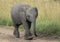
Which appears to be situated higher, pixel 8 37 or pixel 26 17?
pixel 26 17

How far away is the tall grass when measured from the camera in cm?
1075

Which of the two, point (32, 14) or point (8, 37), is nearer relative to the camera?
point (32, 14)

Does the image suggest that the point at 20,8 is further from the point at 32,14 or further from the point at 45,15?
the point at 45,15

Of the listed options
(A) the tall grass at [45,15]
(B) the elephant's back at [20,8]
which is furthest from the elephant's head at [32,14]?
(A) the tall grass at [45,15]

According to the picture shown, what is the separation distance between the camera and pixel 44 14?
12.0 metres

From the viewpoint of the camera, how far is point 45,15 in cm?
1194

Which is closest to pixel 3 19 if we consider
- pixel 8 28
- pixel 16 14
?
pixel 8 28

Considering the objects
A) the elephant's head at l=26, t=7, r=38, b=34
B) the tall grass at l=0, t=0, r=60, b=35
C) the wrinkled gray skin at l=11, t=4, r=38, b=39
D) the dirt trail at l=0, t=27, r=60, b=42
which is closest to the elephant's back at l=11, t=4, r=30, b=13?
the wrinkled gray skin at l=11, t=4, r=38, b=39

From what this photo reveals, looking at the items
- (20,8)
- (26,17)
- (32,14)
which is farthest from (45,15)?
(32,14)

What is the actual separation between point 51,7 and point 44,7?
0.28 m

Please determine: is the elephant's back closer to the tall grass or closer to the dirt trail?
the dirt trail

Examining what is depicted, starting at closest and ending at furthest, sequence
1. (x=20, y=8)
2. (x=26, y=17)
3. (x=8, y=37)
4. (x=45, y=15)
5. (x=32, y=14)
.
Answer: (x=32, y=14), (x=26, y=17), (x=20, y=8), (x=8, y=37), (x=45, y=15)

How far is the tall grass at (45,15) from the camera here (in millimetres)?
10750

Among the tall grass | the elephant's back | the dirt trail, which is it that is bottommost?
the dirt trail
